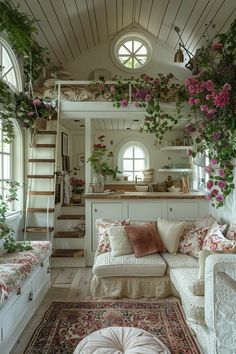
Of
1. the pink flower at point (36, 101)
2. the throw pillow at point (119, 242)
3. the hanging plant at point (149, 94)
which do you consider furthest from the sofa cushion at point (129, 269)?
the pink flower at point (36, 101)

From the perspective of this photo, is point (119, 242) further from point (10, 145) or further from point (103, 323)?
point (10, 145)

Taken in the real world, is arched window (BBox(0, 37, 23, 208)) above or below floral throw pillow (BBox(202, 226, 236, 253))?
above

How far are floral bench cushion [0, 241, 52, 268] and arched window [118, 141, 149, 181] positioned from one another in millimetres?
3965

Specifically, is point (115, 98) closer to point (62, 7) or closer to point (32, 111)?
point (32, 111)

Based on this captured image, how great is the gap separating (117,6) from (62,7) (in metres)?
1.19

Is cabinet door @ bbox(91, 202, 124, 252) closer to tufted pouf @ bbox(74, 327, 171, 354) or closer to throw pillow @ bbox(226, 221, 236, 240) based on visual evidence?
throw pillow @ bbox(226, 221, 236, 240)

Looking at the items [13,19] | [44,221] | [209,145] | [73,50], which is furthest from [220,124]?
[73,50]

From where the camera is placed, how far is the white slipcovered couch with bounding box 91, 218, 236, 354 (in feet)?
6.17

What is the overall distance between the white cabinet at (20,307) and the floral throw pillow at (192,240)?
173cm

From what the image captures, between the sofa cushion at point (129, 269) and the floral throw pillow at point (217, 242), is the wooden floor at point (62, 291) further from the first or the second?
the floral throw pillow at point (217, 242)

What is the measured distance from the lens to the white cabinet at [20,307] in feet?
7.10

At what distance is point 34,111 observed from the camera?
171 inches

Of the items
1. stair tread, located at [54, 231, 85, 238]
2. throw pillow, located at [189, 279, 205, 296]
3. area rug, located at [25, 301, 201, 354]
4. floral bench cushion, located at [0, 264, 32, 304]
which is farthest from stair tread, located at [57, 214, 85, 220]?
throw pillow, located at [189, 279, 205, 296]

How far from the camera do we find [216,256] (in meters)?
2.04
